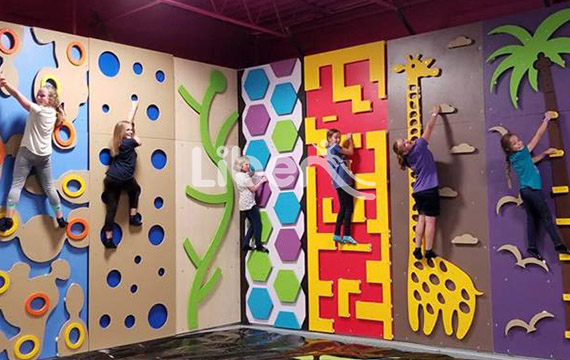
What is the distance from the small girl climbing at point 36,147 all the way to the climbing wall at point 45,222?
0.09m

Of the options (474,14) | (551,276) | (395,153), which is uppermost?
(474,14)

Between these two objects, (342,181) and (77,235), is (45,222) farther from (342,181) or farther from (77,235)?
(342,181)

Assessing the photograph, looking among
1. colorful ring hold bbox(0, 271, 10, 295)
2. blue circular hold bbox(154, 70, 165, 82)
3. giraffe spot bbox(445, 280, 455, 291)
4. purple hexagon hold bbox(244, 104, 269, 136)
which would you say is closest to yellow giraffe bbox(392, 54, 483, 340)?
giraffe spot bbox(445, 280, 455, 291)

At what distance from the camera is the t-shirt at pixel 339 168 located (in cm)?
576

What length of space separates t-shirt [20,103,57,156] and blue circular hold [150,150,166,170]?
116 cm

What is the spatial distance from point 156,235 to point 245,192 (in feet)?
3.67

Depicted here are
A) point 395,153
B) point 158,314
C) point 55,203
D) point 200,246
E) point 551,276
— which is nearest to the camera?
point 551,276

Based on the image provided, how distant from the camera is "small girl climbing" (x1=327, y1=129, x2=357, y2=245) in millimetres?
5750

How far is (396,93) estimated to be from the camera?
5.51 m

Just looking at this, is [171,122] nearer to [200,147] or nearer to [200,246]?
[200,147]

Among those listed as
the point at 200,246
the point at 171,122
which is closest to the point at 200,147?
the point at 171,122

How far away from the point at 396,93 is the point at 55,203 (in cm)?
319

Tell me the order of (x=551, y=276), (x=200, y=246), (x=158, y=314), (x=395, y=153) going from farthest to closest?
(x=200, y=246) → (x=158, y=314) → (x=395, y=153) → (x=551, y=276)

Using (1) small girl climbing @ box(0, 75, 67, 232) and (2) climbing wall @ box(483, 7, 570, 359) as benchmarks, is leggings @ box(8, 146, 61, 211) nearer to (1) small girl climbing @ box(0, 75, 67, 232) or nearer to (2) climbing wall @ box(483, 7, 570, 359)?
(1) small girl climbing @ box(0, 75, 67, 232)
